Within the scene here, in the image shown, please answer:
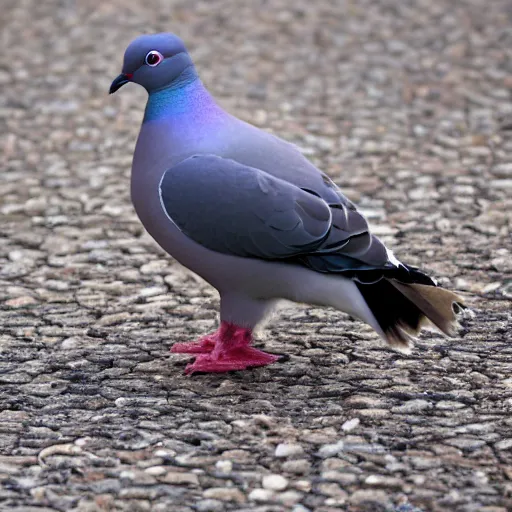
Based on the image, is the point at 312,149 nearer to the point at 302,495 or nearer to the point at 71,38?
the point at 71,38

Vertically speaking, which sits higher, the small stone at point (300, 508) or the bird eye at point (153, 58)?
the bird eye at point (153, 58)

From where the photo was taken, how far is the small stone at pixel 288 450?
3.85 meters

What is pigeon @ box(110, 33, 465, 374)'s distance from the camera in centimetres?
421

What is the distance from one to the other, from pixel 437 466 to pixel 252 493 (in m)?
0.64

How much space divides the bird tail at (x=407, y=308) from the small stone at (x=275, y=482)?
89cm

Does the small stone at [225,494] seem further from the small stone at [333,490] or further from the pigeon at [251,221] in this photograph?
the pigeon at [251,221]

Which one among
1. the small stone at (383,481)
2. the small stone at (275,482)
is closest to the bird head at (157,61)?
the small stone at (275,482)

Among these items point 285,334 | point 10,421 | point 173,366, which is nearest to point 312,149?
point 285,334

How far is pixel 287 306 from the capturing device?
205 inches

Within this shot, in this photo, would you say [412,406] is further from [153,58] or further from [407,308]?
[153,58]

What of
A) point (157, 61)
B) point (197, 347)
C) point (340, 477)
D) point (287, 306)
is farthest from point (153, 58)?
point (340, 477)

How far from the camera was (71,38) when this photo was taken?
365 inches

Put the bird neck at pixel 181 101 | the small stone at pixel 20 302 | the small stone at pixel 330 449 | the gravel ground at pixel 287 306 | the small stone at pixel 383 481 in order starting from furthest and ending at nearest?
the small stone at pixel 20 302 < the bird neck at pixel 181 101 < the small stone at pixel 330 449 < the gravel ground at pixel 287 306 < the small stone at pixel 383 481

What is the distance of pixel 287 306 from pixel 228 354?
67cm
